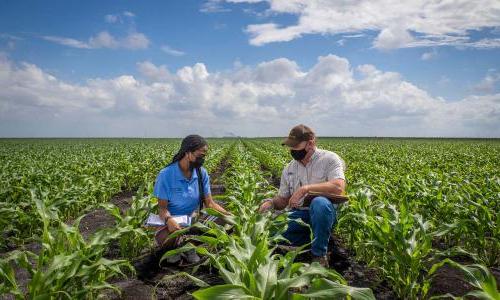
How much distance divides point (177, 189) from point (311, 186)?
5.19 ft

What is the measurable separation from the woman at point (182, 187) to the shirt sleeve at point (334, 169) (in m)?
1.27

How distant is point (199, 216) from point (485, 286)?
328 cm

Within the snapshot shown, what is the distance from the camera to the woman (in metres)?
4.27

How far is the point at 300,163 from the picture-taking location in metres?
4.50

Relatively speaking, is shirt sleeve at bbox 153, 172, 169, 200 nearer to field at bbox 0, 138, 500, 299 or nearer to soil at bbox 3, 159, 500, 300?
field at bbox 0, 138, 500, 299

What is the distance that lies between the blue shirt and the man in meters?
0.90

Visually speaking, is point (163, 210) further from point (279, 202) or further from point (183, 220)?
point (279, 202)

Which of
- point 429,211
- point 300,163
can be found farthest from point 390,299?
point 429,211

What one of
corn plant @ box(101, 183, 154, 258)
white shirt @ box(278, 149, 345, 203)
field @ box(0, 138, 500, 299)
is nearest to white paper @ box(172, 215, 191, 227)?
field @ box(0, 138, 500, 299)

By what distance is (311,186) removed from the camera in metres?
4.05

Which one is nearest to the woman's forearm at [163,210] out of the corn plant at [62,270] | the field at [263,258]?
the field at [263,258]

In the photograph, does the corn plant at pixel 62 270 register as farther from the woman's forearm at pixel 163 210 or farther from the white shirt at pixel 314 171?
the white shirt at pixel 314 171

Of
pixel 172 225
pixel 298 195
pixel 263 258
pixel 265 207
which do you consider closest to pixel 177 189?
pixel 172 225

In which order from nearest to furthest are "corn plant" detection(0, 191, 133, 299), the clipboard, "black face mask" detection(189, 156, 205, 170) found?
"corn plant" detection(0, 191, 133, 299)
the clipboard
"black face mask" detection(189, 156, 205, 170)
